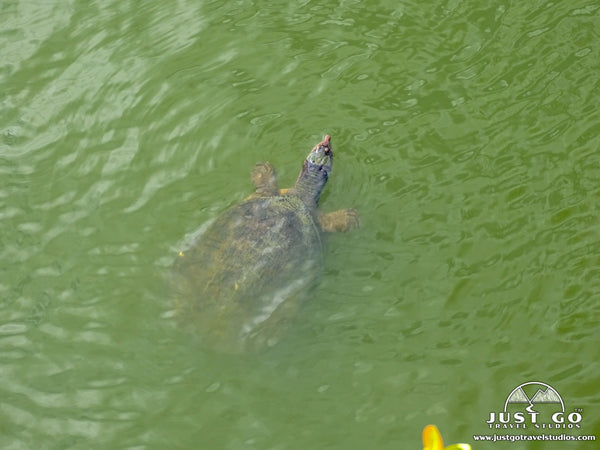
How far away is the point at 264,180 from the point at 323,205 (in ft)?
1.67

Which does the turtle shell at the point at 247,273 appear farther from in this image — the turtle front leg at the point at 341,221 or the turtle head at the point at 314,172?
the turtle head at the point at 314,172

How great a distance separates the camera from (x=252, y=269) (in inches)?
150

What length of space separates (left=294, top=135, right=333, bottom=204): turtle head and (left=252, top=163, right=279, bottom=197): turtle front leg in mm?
189

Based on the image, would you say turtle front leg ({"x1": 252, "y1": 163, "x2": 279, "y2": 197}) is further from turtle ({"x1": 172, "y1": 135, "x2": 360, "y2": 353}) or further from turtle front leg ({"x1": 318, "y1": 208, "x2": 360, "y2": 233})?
turtle front leg ({"x1": 318, "y1": 208, "x2": 360, "y2": 233})

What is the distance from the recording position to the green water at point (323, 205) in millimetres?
3715

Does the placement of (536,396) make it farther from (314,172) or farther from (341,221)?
(314,172)

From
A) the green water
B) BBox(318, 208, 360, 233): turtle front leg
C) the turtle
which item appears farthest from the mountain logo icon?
BBox(318, 208, 360, 233): turtle front leg

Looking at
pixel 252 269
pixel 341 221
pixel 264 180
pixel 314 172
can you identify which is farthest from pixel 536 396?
pixel 264 180

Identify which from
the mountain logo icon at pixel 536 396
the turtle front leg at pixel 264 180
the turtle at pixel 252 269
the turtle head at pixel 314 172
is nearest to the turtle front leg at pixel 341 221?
the turtle at pixel 252 269

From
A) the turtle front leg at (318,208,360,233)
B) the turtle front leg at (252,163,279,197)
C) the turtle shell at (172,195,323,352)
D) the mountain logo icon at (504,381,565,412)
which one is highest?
the turtle front leg at (252,163,279,197)

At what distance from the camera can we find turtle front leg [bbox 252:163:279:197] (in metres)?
4.52

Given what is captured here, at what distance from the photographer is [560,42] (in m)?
5.32

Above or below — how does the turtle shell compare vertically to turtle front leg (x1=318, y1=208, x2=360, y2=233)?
below

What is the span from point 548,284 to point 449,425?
1201mm
